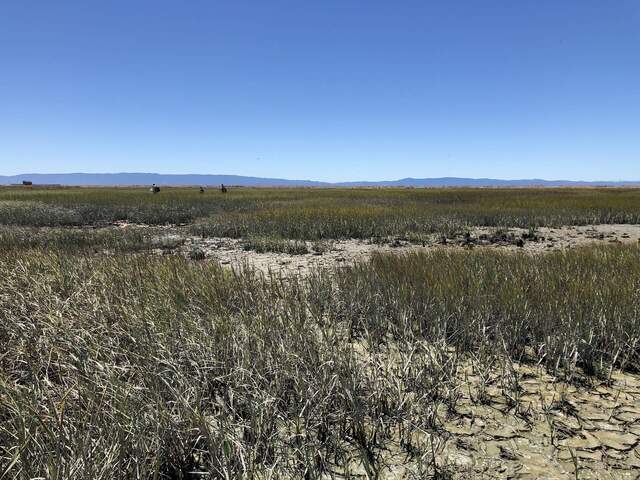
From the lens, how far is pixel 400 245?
1264cm

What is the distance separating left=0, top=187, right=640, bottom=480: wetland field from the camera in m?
2.19

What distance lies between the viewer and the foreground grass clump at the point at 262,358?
7.05 ft

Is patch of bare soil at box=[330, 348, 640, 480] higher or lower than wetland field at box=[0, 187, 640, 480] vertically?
lower

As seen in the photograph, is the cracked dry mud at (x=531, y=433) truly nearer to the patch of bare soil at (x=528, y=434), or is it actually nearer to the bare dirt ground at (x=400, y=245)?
the patch of bare soil at (x=528, y=434)

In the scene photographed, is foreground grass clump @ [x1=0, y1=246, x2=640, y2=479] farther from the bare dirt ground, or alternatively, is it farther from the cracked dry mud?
the bare dirt ground

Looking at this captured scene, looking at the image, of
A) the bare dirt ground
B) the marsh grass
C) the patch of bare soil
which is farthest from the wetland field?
the marsh grass

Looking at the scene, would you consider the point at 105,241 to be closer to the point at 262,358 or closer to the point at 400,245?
the point at 400,245

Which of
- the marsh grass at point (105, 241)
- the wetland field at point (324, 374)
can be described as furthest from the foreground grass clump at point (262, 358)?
the marsh grass at point (105, 241)

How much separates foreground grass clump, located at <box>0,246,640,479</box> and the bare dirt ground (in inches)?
152

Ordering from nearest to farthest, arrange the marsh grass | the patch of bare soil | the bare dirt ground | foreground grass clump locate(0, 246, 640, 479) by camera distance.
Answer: foreground grass clump locate(0, 246, 640, 479) < the patch of bare soil < the bare dirt ground < the marsh grass

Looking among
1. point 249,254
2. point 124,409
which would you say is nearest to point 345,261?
point 249,254

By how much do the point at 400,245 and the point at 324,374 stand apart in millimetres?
10244

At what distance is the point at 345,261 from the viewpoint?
981 centimetres

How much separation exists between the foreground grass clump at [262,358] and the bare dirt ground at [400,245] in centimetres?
385
